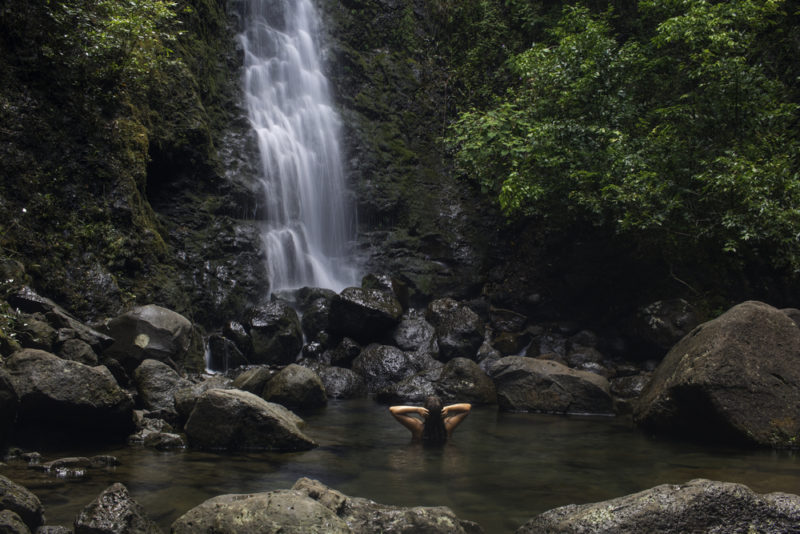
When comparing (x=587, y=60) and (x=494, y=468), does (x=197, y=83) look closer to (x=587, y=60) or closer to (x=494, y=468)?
(x=587, y=60)

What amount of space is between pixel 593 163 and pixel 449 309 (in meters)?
5.20

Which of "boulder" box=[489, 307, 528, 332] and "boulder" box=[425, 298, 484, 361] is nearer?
"boulder" box=[425, 298, 484, 361]

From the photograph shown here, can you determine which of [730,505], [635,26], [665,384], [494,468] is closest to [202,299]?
[494,468]

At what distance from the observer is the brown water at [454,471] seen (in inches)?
227

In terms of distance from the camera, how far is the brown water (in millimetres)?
5773

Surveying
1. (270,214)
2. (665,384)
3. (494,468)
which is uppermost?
(270,214)

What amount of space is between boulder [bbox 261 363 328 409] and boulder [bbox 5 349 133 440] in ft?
11.8

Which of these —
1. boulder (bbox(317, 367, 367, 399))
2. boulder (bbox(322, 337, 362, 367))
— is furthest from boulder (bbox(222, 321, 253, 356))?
boulder (bbox(322, 337, 362, 367))

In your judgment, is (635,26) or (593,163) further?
(635,26)

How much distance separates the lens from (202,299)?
1467 cm

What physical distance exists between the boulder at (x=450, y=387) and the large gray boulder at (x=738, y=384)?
388 cm

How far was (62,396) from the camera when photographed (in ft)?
22.8

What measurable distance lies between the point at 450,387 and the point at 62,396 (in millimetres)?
7260

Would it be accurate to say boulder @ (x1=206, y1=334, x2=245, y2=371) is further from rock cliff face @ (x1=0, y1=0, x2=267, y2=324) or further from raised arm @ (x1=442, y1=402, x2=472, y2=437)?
raised arm @ (x1=442, y1=402, x2=472, y2=437)
